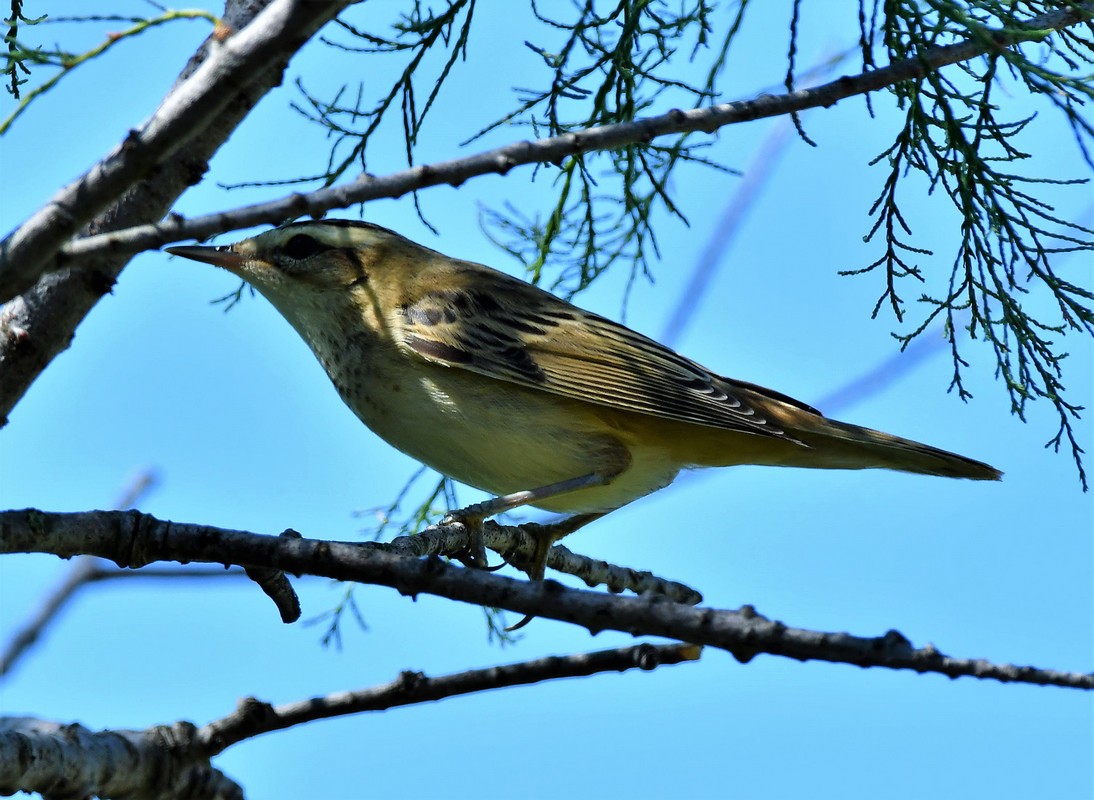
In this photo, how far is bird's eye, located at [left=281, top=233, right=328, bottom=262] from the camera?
5.60m

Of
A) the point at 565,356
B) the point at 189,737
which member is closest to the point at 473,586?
the point at 189,737

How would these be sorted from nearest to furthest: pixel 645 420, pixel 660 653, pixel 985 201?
1. pixel 660 653
2. pixel 985 201
3. pixel 645 420

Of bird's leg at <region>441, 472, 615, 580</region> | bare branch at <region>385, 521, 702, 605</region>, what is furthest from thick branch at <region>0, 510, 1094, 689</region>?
bird's leg at <region>441, 472, 615, 580</region>

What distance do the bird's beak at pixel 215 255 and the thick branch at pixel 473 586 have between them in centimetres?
236

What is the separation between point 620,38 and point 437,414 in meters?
1.75

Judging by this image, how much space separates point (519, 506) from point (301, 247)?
1.64 meters

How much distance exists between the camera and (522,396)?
5328 millimetres

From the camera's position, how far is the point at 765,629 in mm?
2125

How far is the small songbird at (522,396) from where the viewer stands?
5195 millimetres

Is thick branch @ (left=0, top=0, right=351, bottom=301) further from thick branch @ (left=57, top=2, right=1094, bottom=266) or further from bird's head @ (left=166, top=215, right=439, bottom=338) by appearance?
bird's head @ (left=166, top=215, right=439, bottom=338)

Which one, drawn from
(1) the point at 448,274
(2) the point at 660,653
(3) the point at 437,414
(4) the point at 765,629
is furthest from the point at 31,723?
(1) the point at 448,274

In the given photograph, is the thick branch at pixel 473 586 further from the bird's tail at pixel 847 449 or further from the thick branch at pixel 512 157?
the bird's tail at pixel 847 449

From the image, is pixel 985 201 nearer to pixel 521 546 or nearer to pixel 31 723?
pixel 521 546

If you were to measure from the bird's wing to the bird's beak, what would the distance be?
77cm
